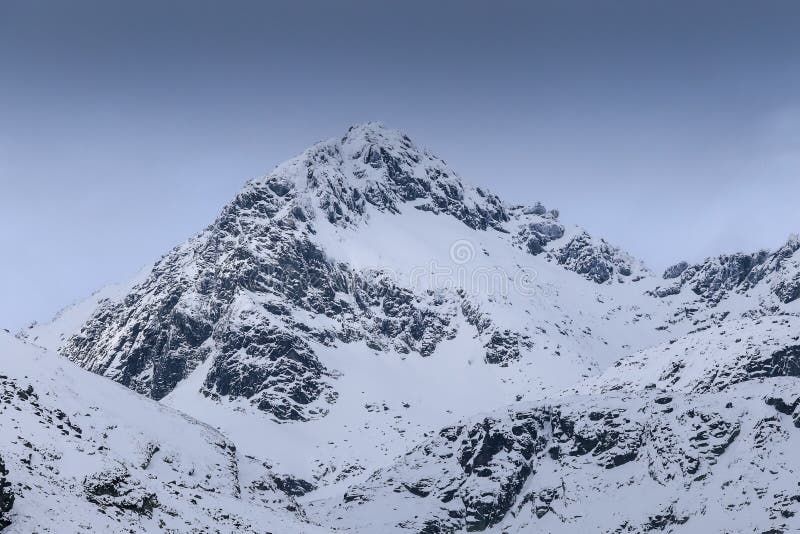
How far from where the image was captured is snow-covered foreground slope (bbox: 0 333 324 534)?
50.4m

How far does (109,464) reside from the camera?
66.6 m

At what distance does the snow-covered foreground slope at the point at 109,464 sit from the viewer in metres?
50.4

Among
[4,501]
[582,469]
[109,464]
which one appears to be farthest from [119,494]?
[582,469]

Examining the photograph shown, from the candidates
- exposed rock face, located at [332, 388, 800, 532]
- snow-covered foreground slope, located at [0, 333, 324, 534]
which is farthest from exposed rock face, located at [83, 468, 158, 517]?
exposed rock face, located at [332, 388, 800, 532]

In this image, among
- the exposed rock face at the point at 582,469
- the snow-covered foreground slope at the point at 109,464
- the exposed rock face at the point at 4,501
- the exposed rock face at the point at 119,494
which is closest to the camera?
the exposed rock face at the point at 4,501

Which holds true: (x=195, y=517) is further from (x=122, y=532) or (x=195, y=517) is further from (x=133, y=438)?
(x=133, y=438)

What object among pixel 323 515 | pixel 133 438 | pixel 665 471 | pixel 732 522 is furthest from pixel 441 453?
pixel 133 438

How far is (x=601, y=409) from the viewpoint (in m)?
134

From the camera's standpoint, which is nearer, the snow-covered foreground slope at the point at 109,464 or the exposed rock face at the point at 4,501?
the exposed rock face at the point at 4,501

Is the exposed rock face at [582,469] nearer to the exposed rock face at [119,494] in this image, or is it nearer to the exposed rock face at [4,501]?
the exposed rock face at [119,494]

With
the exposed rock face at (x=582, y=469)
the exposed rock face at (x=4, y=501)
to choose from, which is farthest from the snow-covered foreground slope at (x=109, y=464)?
the exposed rock face at (x=582, y=469)

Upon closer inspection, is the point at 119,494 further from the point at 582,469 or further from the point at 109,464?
the point at 582,469

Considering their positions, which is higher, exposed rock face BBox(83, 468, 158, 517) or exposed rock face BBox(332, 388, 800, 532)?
exposed rock face BBox(332, 388, 800, 532)

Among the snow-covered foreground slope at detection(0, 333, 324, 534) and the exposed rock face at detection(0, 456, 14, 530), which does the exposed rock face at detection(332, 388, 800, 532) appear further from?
the exposed rock face at detection(0, 456, 14, 530)
